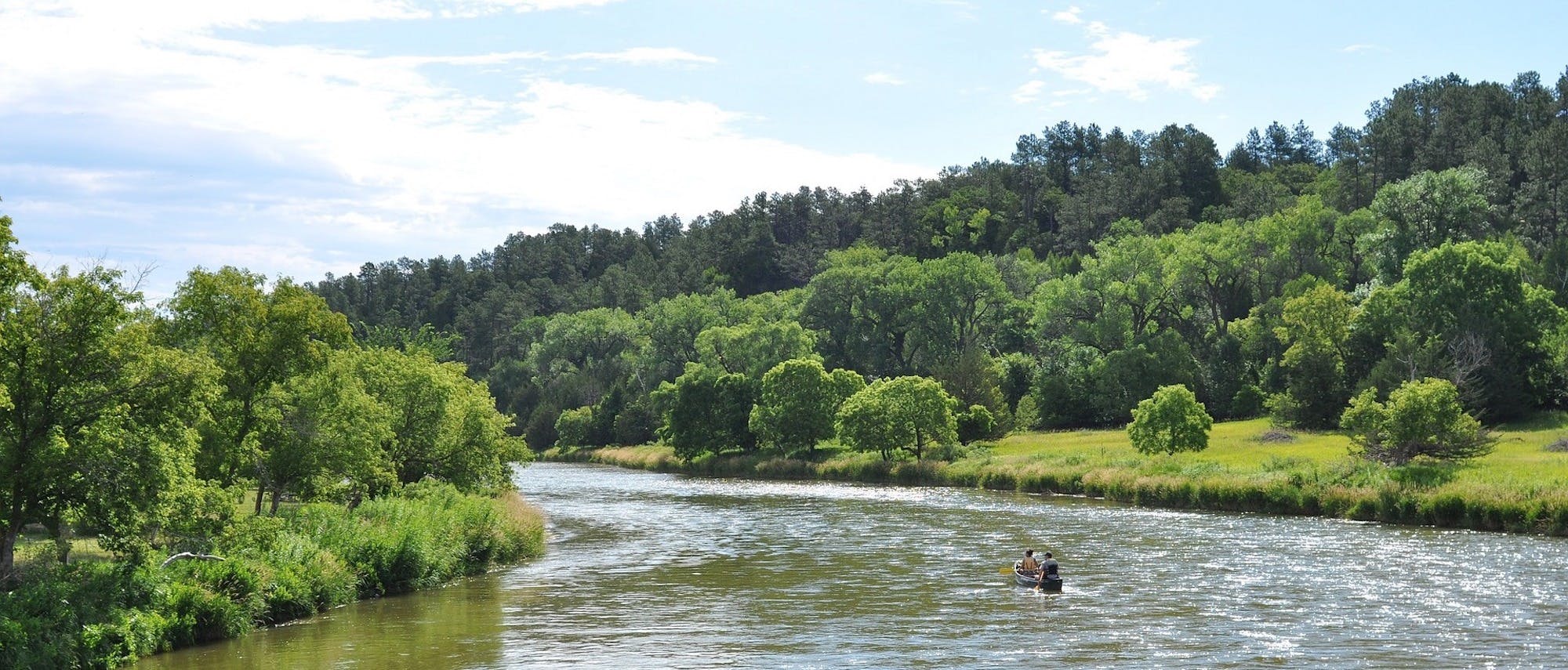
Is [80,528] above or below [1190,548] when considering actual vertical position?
above

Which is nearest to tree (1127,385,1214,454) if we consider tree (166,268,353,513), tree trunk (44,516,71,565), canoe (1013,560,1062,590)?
canoe (1013,560,1062,590)

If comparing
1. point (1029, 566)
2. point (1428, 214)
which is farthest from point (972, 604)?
point (1428, 214)

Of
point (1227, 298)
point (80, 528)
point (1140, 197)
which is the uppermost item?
point (1140, 197)

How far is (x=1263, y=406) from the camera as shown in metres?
110

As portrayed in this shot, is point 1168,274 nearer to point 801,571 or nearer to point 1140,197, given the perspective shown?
point 1140,197

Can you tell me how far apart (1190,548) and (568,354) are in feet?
519

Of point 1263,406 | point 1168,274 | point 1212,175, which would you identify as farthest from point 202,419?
point 1212,175

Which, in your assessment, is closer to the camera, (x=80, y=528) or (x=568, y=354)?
(x=80, y=528)

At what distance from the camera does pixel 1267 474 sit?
6706 centimetres

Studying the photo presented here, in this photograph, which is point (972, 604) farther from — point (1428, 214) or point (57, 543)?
point (1428, 214)

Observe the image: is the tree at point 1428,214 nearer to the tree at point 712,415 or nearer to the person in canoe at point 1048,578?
the tree at point 712,415

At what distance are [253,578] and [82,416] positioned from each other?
6.59 m

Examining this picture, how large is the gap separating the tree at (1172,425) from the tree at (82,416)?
63.6 metres

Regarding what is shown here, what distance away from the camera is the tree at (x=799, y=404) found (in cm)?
11206
